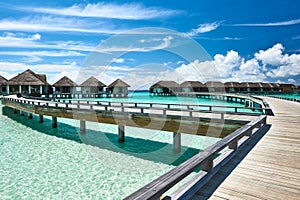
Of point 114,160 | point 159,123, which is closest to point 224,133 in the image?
point 159,123

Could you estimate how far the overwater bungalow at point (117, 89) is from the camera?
181ft

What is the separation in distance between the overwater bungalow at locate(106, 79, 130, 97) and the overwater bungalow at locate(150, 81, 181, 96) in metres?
13.2

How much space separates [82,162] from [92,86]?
4608 cm

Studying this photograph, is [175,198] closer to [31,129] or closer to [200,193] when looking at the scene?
[200,193]

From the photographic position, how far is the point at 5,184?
21.8 ft

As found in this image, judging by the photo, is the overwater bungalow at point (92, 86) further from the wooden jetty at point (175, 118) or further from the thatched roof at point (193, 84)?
the wooden jetty at point (175, 118)

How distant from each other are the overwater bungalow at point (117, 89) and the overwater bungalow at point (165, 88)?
1324cm

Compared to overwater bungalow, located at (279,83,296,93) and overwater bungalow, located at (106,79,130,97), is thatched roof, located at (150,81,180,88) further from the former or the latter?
overwater bungalow, located at (279,83,296,93)

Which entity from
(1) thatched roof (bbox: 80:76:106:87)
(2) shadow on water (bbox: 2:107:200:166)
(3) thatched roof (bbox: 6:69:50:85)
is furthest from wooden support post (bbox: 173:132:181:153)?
(1) thatched roof (bbox: 80:76:106:87)

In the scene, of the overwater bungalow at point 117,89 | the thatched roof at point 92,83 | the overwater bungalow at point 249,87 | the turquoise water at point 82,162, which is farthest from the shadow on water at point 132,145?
the overwater bungalow at point 249,87

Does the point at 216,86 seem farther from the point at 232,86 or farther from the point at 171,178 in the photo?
the point at 171,178

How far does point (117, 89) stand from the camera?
187ft

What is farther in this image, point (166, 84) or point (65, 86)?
point (166, 84)

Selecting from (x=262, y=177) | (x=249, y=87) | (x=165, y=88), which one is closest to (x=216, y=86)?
(x=249, y=87)
